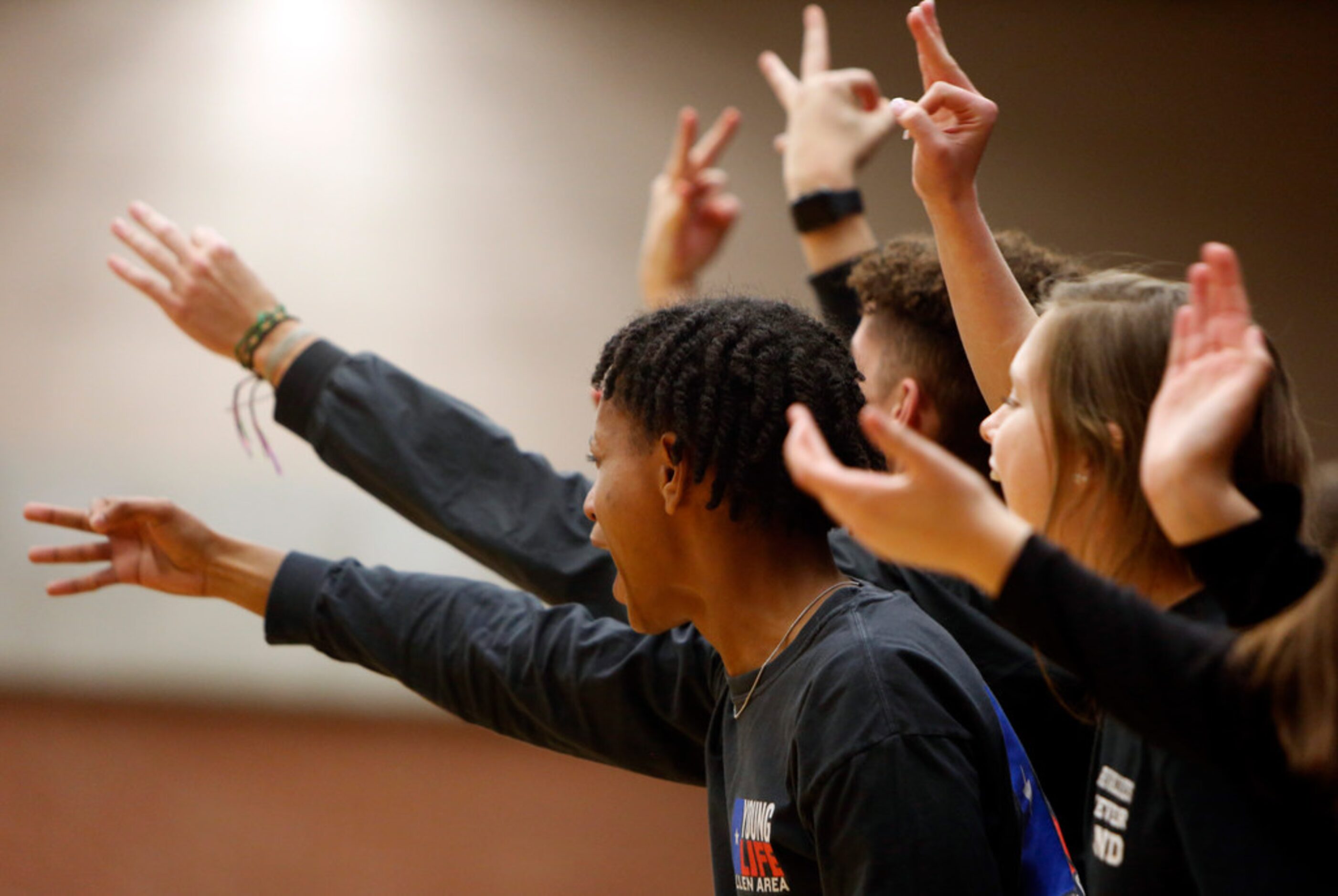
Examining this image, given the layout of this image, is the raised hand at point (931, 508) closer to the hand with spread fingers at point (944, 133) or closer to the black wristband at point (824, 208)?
the hand with spread fingers at point (944, 133)

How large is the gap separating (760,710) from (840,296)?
0.90m

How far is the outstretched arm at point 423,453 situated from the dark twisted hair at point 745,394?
0.45 meters

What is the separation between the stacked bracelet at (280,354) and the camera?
1.67 meters

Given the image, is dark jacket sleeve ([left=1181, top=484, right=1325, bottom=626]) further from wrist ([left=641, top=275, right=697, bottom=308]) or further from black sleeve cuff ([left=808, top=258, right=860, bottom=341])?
wrist ([left=641, top=275, right=697, bottom=308])

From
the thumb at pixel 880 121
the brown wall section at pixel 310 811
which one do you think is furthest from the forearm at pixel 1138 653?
the brown wall section at pixel 310 811

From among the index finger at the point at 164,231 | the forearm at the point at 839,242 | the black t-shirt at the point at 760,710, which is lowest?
the black t-shirt at the point at 760,710

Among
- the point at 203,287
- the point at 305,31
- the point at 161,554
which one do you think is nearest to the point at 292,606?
the point at 161,554

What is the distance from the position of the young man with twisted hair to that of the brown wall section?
100cm

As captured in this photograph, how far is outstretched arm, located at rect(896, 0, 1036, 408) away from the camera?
113cm

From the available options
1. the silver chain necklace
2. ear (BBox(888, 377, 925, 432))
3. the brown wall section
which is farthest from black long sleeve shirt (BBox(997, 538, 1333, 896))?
the brown wall section

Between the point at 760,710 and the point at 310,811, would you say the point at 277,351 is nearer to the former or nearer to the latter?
the point at 760,710

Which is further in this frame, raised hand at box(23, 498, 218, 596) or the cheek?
raised hand at box(23, 498, 218, 596)

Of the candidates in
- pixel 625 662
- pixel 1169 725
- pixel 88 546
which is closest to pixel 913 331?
pixel 625 662

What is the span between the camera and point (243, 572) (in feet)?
5.09
